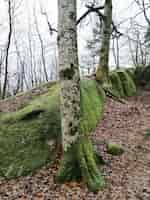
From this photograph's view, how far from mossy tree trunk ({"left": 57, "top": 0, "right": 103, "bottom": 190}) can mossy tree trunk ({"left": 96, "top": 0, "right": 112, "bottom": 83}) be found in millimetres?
6990

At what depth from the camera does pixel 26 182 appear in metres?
5.20

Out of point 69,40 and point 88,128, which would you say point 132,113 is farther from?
point 69,40

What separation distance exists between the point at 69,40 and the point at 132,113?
626 cm

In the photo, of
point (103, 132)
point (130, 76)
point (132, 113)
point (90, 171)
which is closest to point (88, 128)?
point (103, 132)

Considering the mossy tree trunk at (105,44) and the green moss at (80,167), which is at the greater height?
the mossy tree trunk at (105,44)

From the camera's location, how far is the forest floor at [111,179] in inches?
187

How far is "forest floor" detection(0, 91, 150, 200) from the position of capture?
476 cm

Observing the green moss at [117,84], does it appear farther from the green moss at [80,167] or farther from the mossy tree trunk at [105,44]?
the green moss at [80,167]

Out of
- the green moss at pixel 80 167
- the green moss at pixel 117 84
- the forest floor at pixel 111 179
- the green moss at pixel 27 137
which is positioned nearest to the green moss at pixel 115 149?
the forest floor at pixel 111 179

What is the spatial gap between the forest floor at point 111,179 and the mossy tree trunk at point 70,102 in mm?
275

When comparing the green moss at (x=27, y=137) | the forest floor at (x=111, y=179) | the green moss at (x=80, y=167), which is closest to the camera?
the forest floor at (x=111, y=179)

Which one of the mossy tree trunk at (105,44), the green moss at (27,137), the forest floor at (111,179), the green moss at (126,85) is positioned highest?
the mossy tree trunk at (105,44)

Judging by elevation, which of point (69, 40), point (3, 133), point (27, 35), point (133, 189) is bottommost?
point (133, 189)

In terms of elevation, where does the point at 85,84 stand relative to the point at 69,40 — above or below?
below
